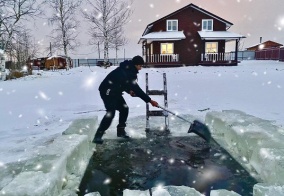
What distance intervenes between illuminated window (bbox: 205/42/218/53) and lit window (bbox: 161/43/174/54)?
390 cm

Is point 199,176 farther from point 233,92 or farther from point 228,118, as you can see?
point 233,92

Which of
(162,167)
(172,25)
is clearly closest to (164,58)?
(172,25)

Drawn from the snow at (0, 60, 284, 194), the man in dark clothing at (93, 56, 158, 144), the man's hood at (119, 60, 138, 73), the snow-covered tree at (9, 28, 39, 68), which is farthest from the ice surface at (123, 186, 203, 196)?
the snow-covered tree at (9, 28, 39, 68)

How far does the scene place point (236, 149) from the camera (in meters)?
4.46

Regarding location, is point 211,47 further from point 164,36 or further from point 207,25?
point 164,36

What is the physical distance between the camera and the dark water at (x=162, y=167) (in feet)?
10.9

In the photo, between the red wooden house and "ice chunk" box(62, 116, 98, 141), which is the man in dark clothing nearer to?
"ice chunk" box(62, 116, 98, 141)

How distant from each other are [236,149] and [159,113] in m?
1.96

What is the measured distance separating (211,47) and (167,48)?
16.2 feet

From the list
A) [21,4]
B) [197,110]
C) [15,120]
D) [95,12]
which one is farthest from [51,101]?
[95,12]

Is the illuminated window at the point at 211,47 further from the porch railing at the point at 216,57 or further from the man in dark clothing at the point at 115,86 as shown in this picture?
the man in dark clothing at the point at 115,86

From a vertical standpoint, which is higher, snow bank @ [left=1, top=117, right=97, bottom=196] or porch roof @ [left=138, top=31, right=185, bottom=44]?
porch roof @ [left=138, top=31, right=185, bottom=44]

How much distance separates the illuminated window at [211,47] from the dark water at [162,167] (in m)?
25.3

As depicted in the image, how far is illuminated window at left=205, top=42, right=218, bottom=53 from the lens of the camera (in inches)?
1128
